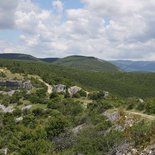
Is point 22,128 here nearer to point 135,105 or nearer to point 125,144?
point 135,105

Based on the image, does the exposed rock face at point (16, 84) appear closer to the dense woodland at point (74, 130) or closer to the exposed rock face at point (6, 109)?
the exposed rock face at point (6, 109)

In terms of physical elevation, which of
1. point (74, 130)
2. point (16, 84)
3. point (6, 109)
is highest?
point (74, 130)

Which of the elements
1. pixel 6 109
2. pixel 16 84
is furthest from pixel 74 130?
pixel 16 84

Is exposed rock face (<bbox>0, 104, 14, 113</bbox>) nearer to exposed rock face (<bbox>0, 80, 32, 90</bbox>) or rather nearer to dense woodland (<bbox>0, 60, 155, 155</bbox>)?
dense woodland (<bbox>0, 60, 155, 155</bbox>)

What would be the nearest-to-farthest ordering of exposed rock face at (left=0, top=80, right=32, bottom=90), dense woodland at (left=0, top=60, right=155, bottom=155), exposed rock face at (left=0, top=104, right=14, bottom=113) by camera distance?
dense woodland at (left=0, top=60, right=155, bottom=155) < exposed rock face at (left=0, top=104, right=14, bottom=113) < exposed rock face at (left=0, top=80, right=32, bottom=90)

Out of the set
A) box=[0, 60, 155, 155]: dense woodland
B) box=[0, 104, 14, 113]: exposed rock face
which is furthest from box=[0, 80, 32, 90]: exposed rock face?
box=[0, 60, 155, 155]: dense woodland

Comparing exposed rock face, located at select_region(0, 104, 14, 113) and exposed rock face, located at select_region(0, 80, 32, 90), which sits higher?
exposed rock face, located at select_region(0, 80, 32, 90)

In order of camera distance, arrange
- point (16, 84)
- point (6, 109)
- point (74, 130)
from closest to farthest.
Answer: point (74, 130) → point (6, 109) → point (16, 84)

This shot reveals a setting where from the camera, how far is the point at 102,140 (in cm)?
5422

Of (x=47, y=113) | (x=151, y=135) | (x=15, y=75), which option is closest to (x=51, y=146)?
(x=151, y=135)

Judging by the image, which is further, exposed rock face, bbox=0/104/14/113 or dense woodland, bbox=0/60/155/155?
exposed rock face, bbox=0/104/14/113

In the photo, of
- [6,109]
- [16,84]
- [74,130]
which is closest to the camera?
[74,130]

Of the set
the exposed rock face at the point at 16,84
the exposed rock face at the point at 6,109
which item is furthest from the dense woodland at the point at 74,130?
the exposed rock face at the point at 16,84

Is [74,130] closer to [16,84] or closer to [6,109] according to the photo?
[6,109]
